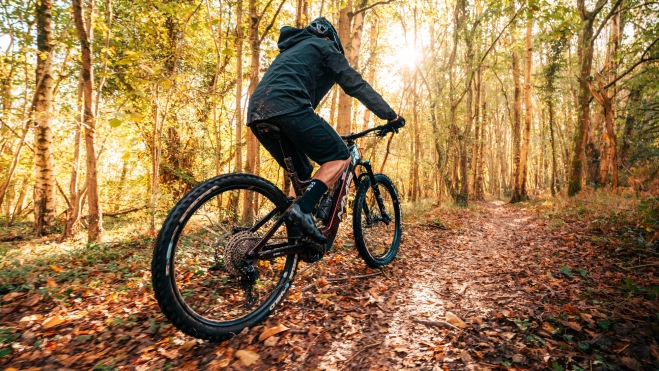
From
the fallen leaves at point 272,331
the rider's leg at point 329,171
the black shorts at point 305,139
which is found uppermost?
the black shorts at point 305,139

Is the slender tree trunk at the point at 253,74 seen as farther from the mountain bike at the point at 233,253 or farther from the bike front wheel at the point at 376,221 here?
the bike front wheel at the point at 376,221

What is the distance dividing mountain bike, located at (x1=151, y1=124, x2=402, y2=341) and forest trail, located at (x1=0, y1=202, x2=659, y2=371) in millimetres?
212

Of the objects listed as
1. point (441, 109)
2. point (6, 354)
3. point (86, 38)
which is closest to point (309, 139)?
point (6, 354)

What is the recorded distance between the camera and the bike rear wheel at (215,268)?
2076 mm

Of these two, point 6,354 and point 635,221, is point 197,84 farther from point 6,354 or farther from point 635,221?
point 635,221

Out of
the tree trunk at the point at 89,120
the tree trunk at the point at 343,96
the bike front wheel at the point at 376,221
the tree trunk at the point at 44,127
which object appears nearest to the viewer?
the bike front wheel at the point at 376,221

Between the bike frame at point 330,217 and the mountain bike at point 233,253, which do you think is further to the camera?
the bike frame at point 330,217

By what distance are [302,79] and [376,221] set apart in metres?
2.33

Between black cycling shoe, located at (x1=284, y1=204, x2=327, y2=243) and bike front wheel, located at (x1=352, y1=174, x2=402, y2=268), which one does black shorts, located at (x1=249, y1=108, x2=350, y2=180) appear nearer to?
black cycling shoe, located at (x1=284, y1=204, x2=327, y2=243)

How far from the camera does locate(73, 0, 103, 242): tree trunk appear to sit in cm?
546

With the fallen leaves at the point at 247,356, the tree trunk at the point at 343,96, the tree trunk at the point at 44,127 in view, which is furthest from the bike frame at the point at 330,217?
the tree trunk at the point at 44,127

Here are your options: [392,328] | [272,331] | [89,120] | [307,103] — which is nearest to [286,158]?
[307,103]

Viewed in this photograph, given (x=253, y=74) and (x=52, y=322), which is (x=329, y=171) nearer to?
(x=52, y=322)

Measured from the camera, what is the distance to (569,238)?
5031 mm
